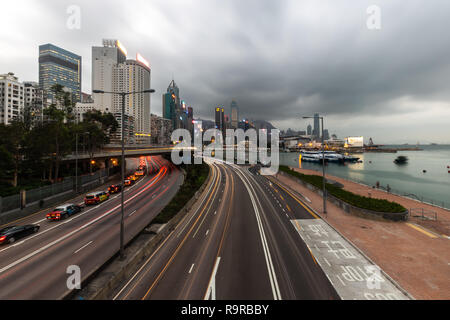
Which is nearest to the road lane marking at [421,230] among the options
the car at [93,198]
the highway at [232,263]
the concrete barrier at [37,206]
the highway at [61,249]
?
the highway at [232,263]

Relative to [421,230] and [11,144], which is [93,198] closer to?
[11,144]

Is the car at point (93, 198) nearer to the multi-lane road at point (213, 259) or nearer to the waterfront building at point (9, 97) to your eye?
the multi-lane road at point (213, 259)

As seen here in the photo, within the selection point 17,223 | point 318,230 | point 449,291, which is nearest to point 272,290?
point 449,291

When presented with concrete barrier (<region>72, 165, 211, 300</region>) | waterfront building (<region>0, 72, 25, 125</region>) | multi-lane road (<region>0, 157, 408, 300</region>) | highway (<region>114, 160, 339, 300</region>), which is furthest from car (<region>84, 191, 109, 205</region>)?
waterfront building (<region>0, 72, 25, 125</region>)

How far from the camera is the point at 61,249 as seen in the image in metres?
17.3

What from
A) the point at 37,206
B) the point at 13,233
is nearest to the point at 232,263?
the point at 13,233

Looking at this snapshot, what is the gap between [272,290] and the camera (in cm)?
1152

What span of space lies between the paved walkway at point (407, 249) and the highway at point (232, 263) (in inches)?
180

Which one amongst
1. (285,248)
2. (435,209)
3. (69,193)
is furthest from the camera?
(69,193)

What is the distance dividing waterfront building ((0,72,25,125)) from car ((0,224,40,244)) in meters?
149

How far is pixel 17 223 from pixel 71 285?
19697mm

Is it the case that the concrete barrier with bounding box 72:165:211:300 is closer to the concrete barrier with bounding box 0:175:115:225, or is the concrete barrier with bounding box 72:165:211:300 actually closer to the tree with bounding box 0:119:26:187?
the concrete barrier with bounding box 0:175:115:225
